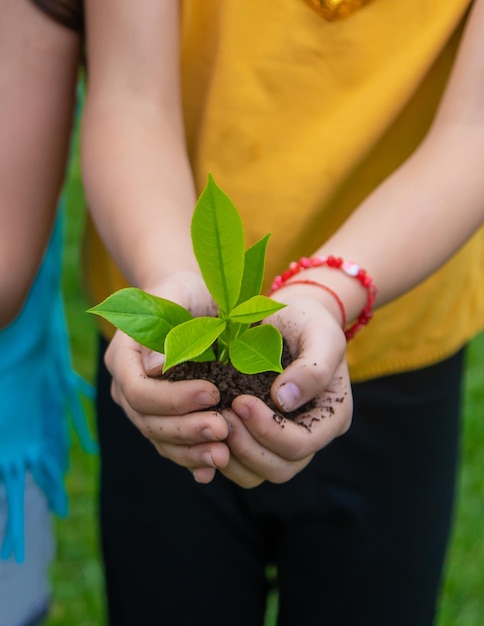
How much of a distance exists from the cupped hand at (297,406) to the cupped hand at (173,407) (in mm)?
26

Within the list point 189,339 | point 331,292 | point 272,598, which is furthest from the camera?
point 272,598

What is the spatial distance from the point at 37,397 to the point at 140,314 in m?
0.54

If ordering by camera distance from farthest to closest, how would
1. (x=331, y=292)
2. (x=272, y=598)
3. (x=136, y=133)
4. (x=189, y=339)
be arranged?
Answer: (x=272, y=598) < (x=136, y=133) < (x=331, y=292) < (x=189, y=339)

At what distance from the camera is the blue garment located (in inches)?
49.6

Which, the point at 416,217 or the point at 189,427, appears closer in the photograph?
the point at 189,427

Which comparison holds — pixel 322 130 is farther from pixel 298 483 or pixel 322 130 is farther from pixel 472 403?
pixel 472 403

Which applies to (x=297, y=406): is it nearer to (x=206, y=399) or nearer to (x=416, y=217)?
(x=206, y=399)

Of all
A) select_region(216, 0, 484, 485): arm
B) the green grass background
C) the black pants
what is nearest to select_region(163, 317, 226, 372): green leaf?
select_region(216, 0, 484, 485): arm

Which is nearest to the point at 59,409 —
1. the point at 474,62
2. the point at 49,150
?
the point at 49,150

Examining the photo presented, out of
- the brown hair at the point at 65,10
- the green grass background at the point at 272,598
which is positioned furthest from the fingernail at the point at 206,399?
the green grass background at the point at 272,598

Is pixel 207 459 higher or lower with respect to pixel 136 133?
lower

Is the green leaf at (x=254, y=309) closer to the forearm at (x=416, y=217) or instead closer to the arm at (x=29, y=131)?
the forearm at (x=416, y=217)

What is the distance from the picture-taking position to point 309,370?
86 centimetres

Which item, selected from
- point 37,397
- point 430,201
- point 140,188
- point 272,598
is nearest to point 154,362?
point 140,188
